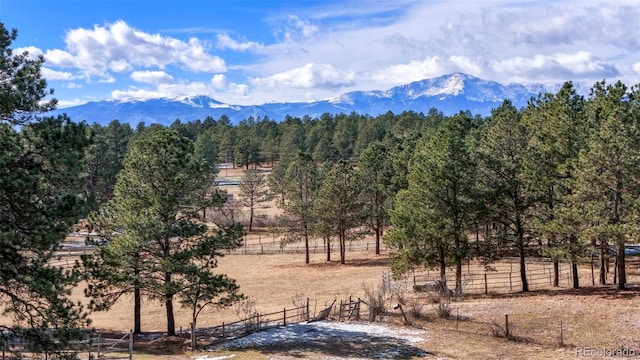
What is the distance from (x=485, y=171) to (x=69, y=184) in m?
24.0

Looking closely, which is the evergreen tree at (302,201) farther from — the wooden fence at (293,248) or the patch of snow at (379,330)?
the patch of snow at (379,330)

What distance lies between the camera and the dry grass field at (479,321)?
2106 cm

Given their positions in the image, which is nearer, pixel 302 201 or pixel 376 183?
pixel 302 201

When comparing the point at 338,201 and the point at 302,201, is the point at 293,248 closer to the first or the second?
the point at 302,201

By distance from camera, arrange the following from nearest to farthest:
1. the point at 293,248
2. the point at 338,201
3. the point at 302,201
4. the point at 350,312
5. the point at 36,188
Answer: the point at 36,188 → the point at 350,312 → the point at 338,201 → the point at 302,201 → the point at 293,248

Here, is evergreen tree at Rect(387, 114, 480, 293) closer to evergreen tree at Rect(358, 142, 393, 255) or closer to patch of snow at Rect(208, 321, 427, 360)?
patch of snow at Rect(208, 321, 427, 360)

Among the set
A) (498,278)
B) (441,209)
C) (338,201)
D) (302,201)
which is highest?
(302,201)

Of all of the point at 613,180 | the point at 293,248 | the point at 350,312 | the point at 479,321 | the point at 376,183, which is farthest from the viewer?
the point at 293,248

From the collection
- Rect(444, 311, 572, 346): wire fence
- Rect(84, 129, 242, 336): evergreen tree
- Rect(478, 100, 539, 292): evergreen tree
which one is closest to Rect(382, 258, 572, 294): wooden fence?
Rect(478, 100, 539, 292): evergreen tree

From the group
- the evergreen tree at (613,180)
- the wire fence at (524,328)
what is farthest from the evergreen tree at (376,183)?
the wire fence at (524,328)

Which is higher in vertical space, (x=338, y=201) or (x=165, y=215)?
(x=338, y=201)

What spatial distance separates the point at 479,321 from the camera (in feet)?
83.0

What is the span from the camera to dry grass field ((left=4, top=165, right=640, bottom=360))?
69.1ft

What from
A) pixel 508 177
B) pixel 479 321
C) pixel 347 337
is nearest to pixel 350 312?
pixel 347 337
